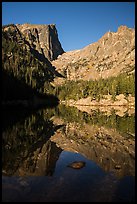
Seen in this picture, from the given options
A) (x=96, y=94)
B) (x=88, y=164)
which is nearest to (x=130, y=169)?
(x=88, y=164)

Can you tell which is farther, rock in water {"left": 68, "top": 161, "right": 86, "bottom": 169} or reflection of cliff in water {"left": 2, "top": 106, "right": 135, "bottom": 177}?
rock in water {"left": 68, "top": 161, "right": 86, "bottom": 169}

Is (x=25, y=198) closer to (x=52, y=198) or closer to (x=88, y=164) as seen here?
(x=52, y=198)

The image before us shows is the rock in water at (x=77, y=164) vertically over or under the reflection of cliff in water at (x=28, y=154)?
under

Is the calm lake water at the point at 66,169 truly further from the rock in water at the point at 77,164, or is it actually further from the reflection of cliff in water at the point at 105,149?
the rock in water at the point at 77,164

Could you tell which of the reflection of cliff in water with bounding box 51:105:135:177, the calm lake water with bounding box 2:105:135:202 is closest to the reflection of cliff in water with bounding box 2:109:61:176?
the calm lake water with bounding box 2:105:135:202

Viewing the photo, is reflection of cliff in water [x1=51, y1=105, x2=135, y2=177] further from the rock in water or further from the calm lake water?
the rock in water

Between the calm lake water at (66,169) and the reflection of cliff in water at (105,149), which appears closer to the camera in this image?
the calm lake water at (66,169)

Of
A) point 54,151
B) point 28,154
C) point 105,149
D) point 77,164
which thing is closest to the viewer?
point 77,164

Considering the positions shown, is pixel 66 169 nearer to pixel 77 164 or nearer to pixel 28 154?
pixel 77 164

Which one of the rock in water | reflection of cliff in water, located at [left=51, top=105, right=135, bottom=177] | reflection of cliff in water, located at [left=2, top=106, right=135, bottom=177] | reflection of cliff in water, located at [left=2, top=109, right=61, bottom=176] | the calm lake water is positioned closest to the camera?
the calm lake water

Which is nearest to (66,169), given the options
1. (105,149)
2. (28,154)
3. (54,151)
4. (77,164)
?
(77,164)

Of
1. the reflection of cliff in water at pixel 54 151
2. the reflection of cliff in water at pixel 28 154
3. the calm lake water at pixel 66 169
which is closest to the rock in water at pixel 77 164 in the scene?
the calm lake water at pixel 66 169

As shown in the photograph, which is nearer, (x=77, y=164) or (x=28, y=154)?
(x=77, y=164)

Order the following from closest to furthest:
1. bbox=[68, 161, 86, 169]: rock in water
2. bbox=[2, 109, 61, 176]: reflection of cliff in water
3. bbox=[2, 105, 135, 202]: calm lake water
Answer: bbox=[2, 105, 135, 202]: calm lake water, bbox=[2, 109, 61, 176]: reflection of cliff in water, bbox=[68, 161, 86, 169]: rock in water
